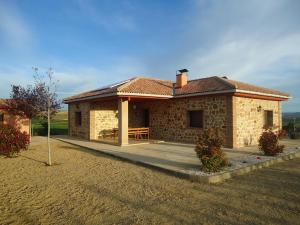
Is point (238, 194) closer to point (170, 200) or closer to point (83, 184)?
point (170, 200)

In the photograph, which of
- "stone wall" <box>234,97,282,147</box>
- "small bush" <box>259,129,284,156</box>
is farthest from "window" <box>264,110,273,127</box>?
"small bush" <box>259,129,284,156</box>

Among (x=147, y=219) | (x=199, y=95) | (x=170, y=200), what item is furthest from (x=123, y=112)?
(x=147, y=219)

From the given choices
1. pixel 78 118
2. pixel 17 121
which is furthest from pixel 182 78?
pixel 17 121

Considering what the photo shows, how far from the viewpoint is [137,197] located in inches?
212

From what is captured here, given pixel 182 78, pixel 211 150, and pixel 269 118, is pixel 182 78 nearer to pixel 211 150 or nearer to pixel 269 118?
pixel 269 118

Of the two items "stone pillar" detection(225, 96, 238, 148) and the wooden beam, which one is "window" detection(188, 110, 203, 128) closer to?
"stone pillar" detection(225, 96, 238, 148)

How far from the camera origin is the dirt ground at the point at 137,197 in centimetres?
430

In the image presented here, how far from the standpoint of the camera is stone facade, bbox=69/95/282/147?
39.9 ft

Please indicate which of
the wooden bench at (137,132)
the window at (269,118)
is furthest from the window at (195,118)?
the window at (269,118)

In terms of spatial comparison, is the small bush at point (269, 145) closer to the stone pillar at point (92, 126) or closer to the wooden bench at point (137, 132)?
the wooden bench at point (137, 132)

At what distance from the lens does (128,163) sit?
8.95m

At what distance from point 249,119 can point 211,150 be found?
22.2 feet

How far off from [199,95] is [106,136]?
730cm

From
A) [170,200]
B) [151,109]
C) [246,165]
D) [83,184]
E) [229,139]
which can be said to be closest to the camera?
[170,200]
